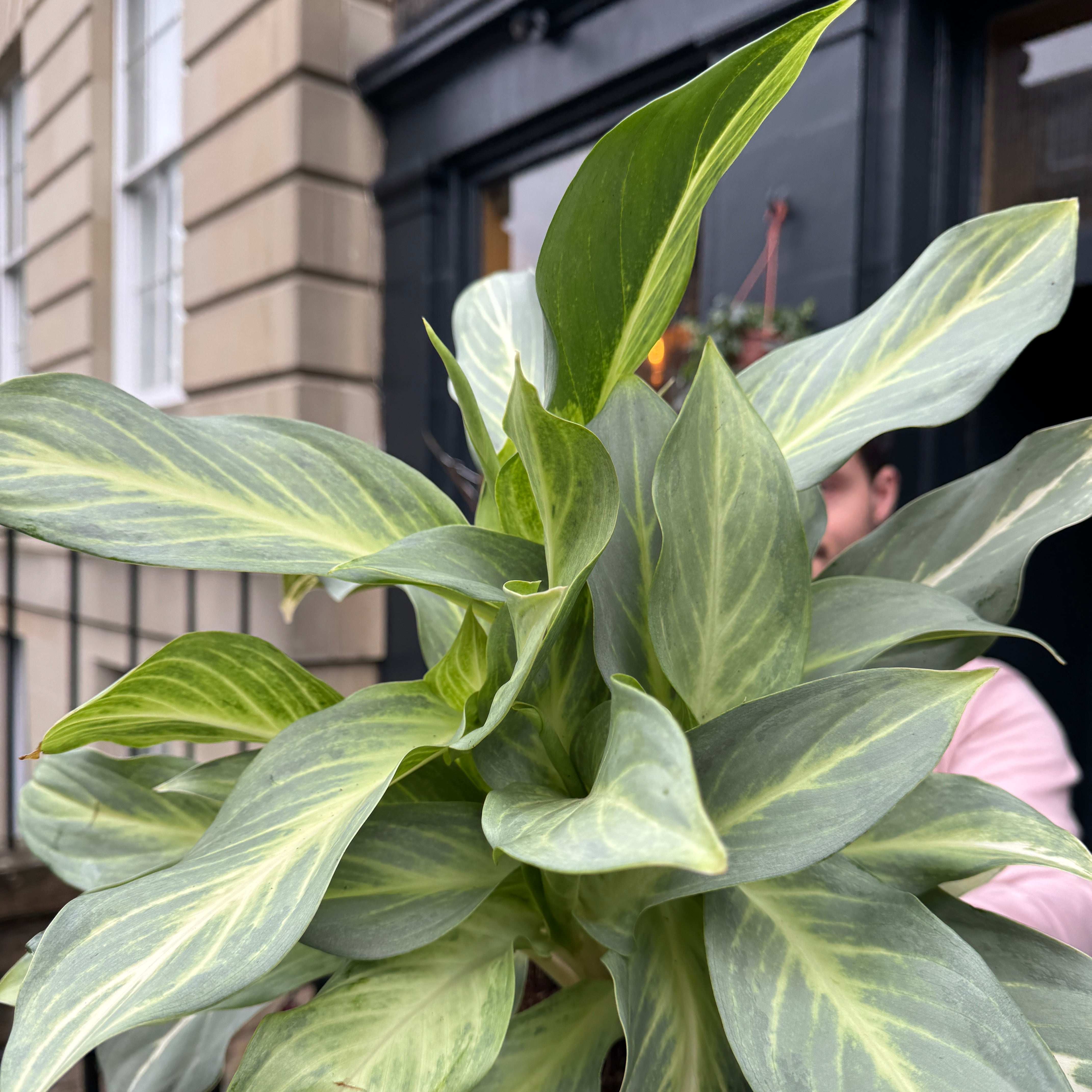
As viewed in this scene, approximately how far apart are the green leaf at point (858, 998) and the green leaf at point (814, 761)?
0.11 ft

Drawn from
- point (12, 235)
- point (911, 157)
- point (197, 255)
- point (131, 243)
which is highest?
point (12, 235)

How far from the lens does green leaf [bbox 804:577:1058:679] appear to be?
0.96 feet

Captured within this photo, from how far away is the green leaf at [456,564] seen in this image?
0.26m

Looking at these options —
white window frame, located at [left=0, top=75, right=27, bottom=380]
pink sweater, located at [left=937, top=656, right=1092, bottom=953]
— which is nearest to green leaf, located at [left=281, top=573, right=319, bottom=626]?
pink sweater, located at [left=937, top=656, right=1092, bottom=953]

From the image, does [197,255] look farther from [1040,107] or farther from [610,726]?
[610,726]

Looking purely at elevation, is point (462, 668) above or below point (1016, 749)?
above

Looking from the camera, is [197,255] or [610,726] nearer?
[610,726]

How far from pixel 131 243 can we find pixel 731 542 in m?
3.78

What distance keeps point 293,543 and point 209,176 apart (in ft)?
9.16

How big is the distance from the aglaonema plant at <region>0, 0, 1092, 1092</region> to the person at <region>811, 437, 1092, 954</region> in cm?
41

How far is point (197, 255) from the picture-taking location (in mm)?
2707

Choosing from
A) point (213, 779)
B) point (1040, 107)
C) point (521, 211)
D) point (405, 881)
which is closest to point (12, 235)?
point (521, 211)

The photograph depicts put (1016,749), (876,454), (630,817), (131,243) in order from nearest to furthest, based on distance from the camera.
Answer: (630,817), (1016,749), (876,454), (131,243)

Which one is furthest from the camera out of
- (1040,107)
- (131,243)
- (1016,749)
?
(131,243)
